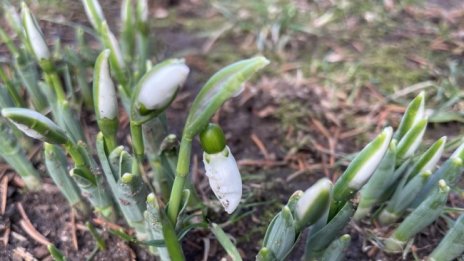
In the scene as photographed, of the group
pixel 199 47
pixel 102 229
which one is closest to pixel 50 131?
pixel 102 229

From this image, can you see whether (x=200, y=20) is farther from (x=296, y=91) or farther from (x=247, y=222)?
(x=247, y=222)

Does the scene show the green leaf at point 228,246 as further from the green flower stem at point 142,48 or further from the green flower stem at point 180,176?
the green flower stem at point 142,48

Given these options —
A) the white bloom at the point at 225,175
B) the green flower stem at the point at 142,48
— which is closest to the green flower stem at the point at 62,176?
the white bloom at the point at 225,175

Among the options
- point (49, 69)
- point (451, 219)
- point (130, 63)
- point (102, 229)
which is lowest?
point (451, 219)

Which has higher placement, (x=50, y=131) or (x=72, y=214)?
(x=50, y=131)

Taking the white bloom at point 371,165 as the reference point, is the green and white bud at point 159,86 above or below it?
above

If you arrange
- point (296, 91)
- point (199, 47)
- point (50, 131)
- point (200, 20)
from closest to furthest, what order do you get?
point (50, 131)
point (296, 91)
point (199, 47)
point (200, 20)

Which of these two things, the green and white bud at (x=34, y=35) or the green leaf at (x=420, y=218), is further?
the green and white bud at (x=34, y=35)

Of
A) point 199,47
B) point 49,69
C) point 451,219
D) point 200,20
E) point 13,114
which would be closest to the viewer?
point 13,114
